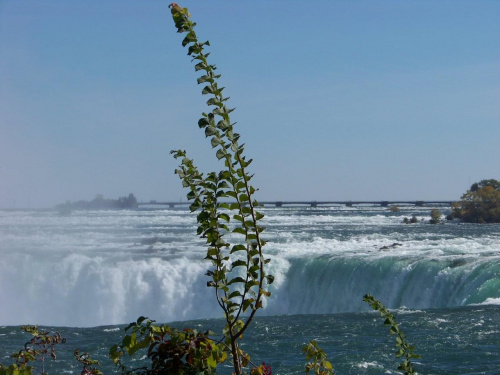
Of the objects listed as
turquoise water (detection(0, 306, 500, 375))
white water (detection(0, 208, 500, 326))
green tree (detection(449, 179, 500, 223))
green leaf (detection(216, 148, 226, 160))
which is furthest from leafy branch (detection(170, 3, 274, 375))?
green tree (detection(449, 179, 500, 223))

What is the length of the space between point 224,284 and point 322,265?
22826mm

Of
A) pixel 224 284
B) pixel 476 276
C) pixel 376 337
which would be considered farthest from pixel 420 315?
pixel 224 284

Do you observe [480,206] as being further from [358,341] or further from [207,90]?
[207,90]

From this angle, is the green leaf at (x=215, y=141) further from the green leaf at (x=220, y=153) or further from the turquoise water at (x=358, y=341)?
the turquoise water at (x=358, y=341)

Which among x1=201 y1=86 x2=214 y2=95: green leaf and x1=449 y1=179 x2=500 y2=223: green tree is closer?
x1=201 y1=86 x2=214 y2=95: green leaf

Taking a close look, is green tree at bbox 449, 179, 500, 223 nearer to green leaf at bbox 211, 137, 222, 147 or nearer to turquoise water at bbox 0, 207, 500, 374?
turquoise water at bbox 0, 207, 500, 374

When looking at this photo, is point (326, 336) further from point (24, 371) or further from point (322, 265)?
point (24, 371)

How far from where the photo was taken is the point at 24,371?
10.0 feet

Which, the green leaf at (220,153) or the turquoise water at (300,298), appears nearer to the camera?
the green leaf at (220,153)

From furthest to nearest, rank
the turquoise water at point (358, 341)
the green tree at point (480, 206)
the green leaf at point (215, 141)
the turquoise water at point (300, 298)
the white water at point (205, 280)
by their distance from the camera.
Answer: the green tree at point (480, 206)
the white water at point (205, 280)
the turquoise water at point (300, 298)
the turquoise water at point (358, 341)
the green leaf at point (215, 141)

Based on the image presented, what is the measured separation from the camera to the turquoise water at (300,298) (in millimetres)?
14195

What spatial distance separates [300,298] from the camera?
24.8 meters

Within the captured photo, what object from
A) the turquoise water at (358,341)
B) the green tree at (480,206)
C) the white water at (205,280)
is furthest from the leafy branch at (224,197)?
the green tree at (480,206)

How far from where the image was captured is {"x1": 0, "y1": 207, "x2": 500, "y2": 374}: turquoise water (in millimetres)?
14195
